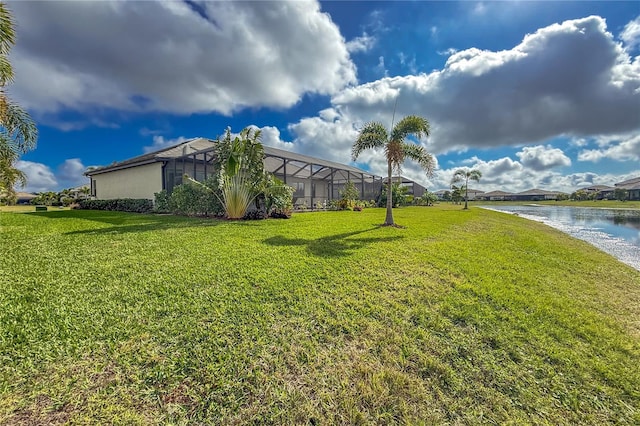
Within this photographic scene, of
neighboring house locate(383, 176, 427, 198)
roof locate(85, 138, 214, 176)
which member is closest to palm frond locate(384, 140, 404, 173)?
roof locate(85, 138, 214, 176)

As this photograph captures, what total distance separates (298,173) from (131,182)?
13.2 metres

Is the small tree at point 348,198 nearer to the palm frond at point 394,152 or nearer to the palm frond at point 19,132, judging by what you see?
the palm frond at point 394,152

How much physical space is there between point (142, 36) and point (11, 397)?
44.1 feet

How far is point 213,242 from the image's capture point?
686 cm

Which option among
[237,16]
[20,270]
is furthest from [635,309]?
[237,16]

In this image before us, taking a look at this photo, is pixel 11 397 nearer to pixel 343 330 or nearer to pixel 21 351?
pixel 21 351

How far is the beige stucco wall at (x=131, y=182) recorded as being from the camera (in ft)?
54.5

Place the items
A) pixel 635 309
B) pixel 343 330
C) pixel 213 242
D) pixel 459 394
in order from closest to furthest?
1. pixel 459 394
2. pixel 343 330
3. pixel 635 309
4. pixel 213 242

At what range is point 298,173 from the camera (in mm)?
24547

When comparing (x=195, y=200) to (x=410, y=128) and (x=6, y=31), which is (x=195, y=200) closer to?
(x=6, y=31)

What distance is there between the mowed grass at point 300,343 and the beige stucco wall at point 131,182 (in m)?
12.3

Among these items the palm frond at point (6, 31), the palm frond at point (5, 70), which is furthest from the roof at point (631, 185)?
the palm frond at point (5, 70)

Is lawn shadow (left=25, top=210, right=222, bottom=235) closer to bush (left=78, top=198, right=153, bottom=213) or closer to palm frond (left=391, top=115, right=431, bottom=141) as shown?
bush (left=78, top=198, right=153, bottom=213)

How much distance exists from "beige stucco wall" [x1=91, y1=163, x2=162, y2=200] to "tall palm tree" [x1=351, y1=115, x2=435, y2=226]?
42.5 feet
